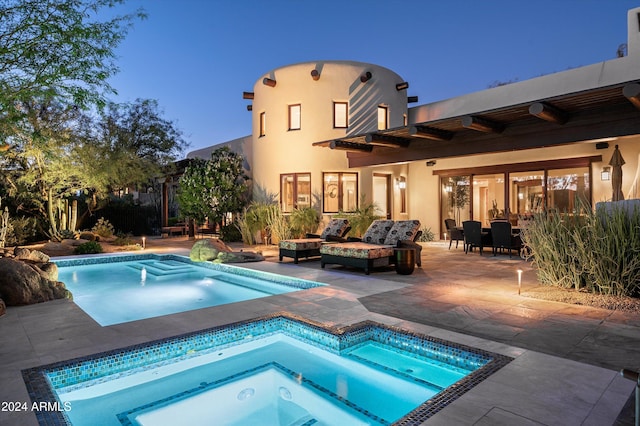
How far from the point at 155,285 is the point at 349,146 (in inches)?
233

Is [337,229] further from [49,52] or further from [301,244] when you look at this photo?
[49,52]

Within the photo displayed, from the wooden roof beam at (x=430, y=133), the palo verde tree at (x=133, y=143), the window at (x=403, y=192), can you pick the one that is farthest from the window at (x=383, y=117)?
the palo verde tree at (x=133, y=143)

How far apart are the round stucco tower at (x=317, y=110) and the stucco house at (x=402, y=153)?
3 centimetres

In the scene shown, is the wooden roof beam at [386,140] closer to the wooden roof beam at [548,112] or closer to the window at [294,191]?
the wooden roof beam at [548,112]

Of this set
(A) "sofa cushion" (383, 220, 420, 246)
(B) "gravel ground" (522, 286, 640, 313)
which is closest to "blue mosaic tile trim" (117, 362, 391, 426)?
(B) "gravel ground" (522, 286, 640, 313)

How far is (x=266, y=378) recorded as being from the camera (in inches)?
142

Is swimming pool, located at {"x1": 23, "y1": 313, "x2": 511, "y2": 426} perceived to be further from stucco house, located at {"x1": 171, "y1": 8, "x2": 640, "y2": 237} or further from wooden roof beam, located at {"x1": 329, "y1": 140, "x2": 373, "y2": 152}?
wooden roof beam, located at {"x1": 329, "y1": 140, "x2": 373, "y2": 152}

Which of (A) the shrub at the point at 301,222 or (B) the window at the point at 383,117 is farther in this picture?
(B) the window at the point at 383,117

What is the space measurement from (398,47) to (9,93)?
42.8 metres

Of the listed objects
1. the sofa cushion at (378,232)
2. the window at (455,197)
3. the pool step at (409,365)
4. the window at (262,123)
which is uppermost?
the window at (262,123)

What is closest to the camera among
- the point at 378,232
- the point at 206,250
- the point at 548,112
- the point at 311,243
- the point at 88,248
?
the point at 548,112

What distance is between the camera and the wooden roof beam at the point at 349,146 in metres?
10.6

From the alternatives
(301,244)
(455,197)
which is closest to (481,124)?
(301,244)

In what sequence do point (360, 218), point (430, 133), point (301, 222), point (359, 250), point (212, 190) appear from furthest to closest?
point (212, 190), point (301, 222), point (360, 218), point (430, 133), point (359, 250)
